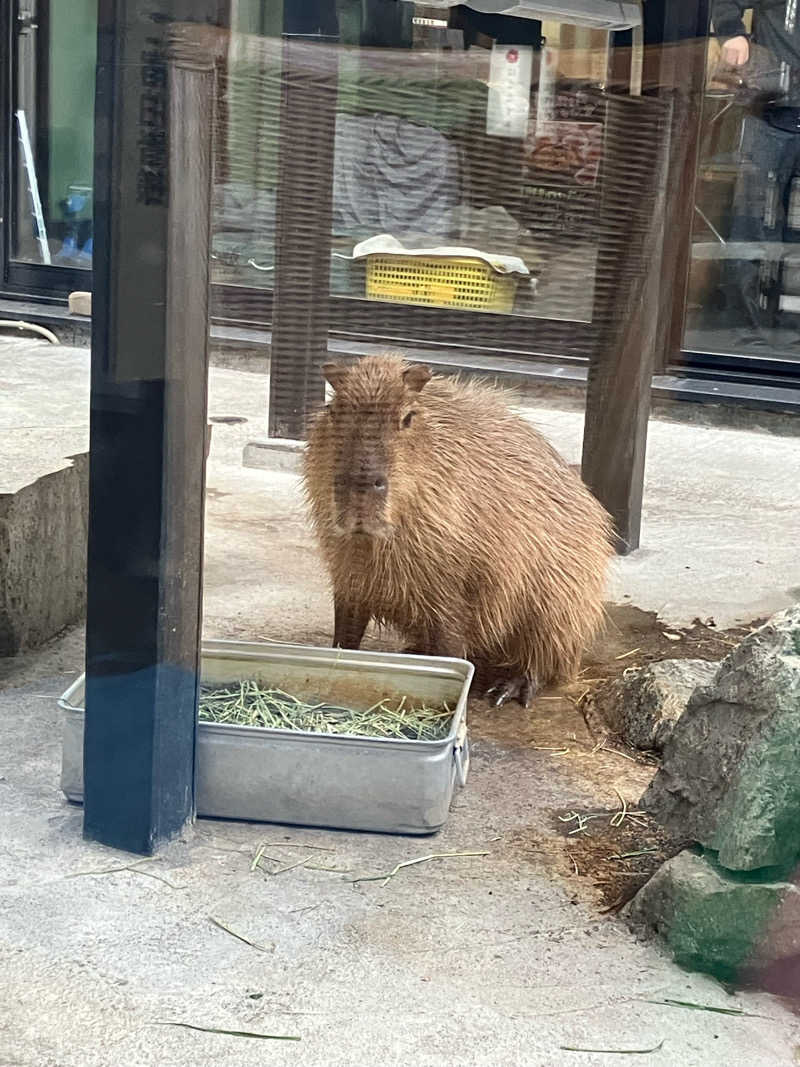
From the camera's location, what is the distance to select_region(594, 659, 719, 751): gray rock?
3004 millimetres

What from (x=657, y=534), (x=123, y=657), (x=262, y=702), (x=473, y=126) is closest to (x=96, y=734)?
(x=123, y=657)

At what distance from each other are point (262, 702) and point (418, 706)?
31cm

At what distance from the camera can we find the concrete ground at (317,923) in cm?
200

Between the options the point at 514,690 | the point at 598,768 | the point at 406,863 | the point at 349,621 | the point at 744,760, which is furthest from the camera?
the point at 514,690

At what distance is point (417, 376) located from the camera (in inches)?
106

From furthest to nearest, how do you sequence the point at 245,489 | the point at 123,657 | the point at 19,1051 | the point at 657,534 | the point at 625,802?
1. the point at 657,534
2. the point at 245,489
3. the point at 625,802
4. the point at 123,657
5. the point at 19,1051

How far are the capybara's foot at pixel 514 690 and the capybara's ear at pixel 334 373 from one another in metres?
1.07

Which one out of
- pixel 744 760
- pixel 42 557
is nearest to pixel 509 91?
pixel 744 760

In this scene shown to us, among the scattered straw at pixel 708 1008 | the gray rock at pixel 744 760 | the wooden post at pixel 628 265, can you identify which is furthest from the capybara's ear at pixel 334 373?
the scattered straw at pixel 708 1008

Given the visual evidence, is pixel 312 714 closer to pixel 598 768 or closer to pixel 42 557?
pixel 598 768

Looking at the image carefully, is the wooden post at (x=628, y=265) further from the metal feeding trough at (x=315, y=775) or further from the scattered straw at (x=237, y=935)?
the scattered straw at (x=237, y=935)

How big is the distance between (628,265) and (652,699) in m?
0.96

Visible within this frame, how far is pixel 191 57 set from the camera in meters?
2.23

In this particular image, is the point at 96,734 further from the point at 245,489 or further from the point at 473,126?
the point at 473,126
